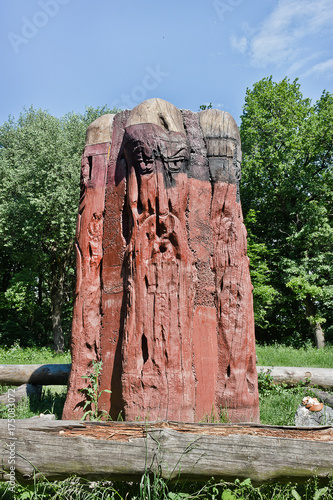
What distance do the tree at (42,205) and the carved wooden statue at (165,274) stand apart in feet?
37.0

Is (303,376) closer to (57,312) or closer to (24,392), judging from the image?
(24,392)

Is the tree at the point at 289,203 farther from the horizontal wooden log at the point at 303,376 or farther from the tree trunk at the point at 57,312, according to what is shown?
the tree trunk at the point at 57,312

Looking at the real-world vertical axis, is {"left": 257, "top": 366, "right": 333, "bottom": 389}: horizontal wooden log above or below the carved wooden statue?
below

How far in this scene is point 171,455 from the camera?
2.75 m

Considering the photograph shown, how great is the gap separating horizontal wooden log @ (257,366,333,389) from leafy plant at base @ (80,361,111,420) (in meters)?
4.03

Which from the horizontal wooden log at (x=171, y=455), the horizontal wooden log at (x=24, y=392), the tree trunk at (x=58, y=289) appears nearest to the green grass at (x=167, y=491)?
the horizontal wooden log at (x=171, y=455)

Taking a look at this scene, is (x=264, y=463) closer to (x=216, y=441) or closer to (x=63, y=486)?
(x=216, y=441)

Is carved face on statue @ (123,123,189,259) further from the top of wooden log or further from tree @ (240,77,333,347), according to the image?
tree @ (240,77,333,347)

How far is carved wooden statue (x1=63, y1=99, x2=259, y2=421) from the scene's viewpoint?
3809mm

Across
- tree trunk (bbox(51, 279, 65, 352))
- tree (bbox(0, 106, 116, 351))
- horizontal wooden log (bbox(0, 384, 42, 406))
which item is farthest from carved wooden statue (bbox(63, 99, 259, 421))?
tree trunk (bbox(51, 279, 65, 352))

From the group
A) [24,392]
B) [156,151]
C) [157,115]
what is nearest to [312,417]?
[156,151]

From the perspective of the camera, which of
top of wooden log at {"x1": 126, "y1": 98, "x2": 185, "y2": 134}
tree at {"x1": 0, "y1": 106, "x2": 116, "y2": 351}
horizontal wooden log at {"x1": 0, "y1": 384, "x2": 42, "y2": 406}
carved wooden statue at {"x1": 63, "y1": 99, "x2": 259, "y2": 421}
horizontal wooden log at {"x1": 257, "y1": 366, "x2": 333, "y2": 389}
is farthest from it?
tree at {"x1": 0, "y1": 106, "x2": 116, "y2": 351}

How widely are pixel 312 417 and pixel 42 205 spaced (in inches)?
502

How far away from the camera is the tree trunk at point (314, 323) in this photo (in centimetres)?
1600
